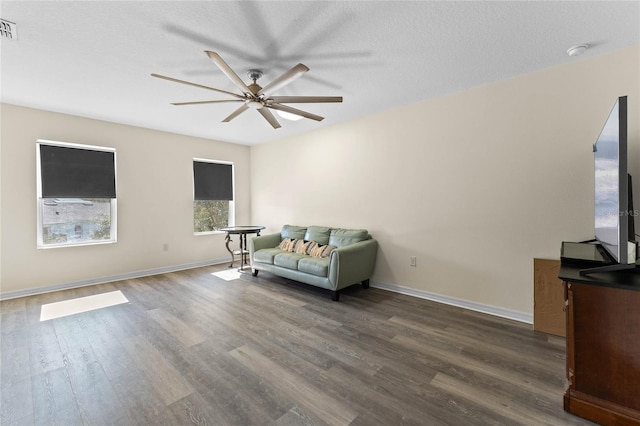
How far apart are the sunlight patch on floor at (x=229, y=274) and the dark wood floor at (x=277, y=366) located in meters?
1.16

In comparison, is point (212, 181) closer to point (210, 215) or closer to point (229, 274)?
point (210, 215)

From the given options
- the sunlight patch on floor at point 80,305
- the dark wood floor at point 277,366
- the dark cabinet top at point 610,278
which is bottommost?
the dark wood floor at point 277,366

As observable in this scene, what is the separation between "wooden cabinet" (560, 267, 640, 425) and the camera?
148cm

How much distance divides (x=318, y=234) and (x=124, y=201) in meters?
3.37

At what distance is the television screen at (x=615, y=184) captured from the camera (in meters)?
1.46

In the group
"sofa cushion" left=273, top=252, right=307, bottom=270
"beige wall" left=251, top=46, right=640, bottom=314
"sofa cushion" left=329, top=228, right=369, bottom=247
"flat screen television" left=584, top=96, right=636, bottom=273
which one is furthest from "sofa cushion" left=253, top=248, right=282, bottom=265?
"flat screen television" left=584, top=96, right=636, bottom=273

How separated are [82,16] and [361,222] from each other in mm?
3701

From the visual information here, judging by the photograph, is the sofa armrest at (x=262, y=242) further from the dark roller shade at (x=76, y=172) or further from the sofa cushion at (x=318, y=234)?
the dark roller shade at (x=76, y=172)

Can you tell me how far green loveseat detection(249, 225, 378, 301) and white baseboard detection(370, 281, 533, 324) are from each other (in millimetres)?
370

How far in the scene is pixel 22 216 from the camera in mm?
3781

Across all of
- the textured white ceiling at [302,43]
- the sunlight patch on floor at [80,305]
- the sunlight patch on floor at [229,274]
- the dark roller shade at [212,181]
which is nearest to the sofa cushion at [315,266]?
the sunlight patch on floor at [229,274]

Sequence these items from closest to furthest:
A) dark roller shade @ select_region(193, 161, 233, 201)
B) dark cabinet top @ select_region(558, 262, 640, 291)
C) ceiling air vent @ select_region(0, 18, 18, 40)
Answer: dark cabinet top @ select_region(558, 262, 640, 291)
ceiling air vent @ select_region(0, 18, 18, 40)
dark roller shade @ select_region(193, 161, 233, 201)

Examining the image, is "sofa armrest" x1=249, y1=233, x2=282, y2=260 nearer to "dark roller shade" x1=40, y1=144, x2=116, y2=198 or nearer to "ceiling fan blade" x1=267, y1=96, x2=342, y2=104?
"dark roller shade" x1=40, y1=144, x2=116, y2=198

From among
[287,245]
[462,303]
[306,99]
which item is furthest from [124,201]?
[462,303]
